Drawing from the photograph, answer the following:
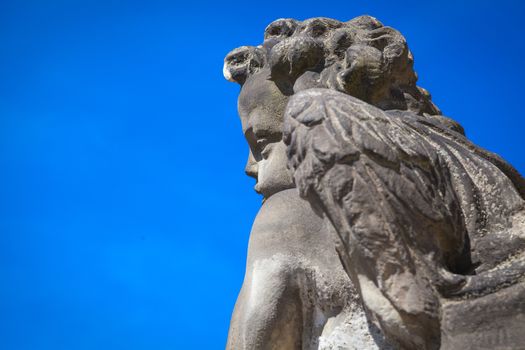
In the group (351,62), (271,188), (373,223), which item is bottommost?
(373,223)

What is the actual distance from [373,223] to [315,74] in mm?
1099

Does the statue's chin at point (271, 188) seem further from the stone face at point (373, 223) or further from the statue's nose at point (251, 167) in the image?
the statue's nose at point (251, 167)

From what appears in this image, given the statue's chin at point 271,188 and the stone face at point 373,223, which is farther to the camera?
the statue's chin at point 271,188

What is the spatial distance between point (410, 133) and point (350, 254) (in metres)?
0.51

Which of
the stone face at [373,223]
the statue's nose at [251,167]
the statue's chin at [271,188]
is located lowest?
the stone face at [373,223]

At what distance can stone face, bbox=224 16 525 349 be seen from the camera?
77.4 inches

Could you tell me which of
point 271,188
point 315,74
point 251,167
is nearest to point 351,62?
point 315,74

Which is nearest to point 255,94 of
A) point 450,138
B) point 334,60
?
point 334,60

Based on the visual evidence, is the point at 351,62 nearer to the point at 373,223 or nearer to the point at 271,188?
the point at 271,188

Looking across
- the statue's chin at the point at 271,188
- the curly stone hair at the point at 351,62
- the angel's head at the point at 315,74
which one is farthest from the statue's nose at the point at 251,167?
the curly stone hair at the point at 351,62

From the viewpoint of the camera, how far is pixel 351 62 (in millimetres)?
2756

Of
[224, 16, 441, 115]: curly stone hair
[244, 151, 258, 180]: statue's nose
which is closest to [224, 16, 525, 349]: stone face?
[224, 16, 441, 115]: curly stone hair

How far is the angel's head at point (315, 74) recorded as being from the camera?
2787mm

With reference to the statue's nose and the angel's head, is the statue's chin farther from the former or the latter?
the statue's nose
